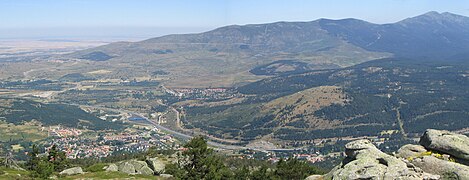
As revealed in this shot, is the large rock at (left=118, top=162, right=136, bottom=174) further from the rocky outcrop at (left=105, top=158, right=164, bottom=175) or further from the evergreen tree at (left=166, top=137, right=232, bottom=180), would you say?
the evergreen tree at (left=166, top=137, right=232, bottom=180)

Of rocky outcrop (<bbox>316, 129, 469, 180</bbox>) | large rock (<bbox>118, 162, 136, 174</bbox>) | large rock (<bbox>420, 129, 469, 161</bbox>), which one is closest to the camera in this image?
rocky outcrop (<bbox>316, 129, 469, 180</bbox>)

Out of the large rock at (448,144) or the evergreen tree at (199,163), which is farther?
the evergreen tree at (199,163)

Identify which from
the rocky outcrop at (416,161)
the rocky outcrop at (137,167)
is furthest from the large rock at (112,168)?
the rocky outcrop at (416,161)

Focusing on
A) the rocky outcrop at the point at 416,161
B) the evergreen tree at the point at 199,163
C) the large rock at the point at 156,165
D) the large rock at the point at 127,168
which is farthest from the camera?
the large rock at the point at 156,165

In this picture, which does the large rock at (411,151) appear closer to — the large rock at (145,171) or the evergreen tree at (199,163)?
the evergreen tree at (199,163)

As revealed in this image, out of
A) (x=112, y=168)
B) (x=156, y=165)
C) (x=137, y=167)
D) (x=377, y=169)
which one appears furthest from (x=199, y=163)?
(x=377, y=169)

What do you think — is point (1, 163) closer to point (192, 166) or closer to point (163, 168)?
point (163, 168)

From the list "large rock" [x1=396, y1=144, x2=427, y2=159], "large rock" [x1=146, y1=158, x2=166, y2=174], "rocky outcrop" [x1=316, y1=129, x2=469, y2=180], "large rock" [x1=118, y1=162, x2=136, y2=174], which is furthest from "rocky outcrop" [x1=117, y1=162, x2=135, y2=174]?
"large rock" [x1=396, y1=144, x2=427, y2=159]

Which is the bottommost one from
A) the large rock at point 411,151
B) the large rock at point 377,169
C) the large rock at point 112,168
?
the large rock at point 112,168
